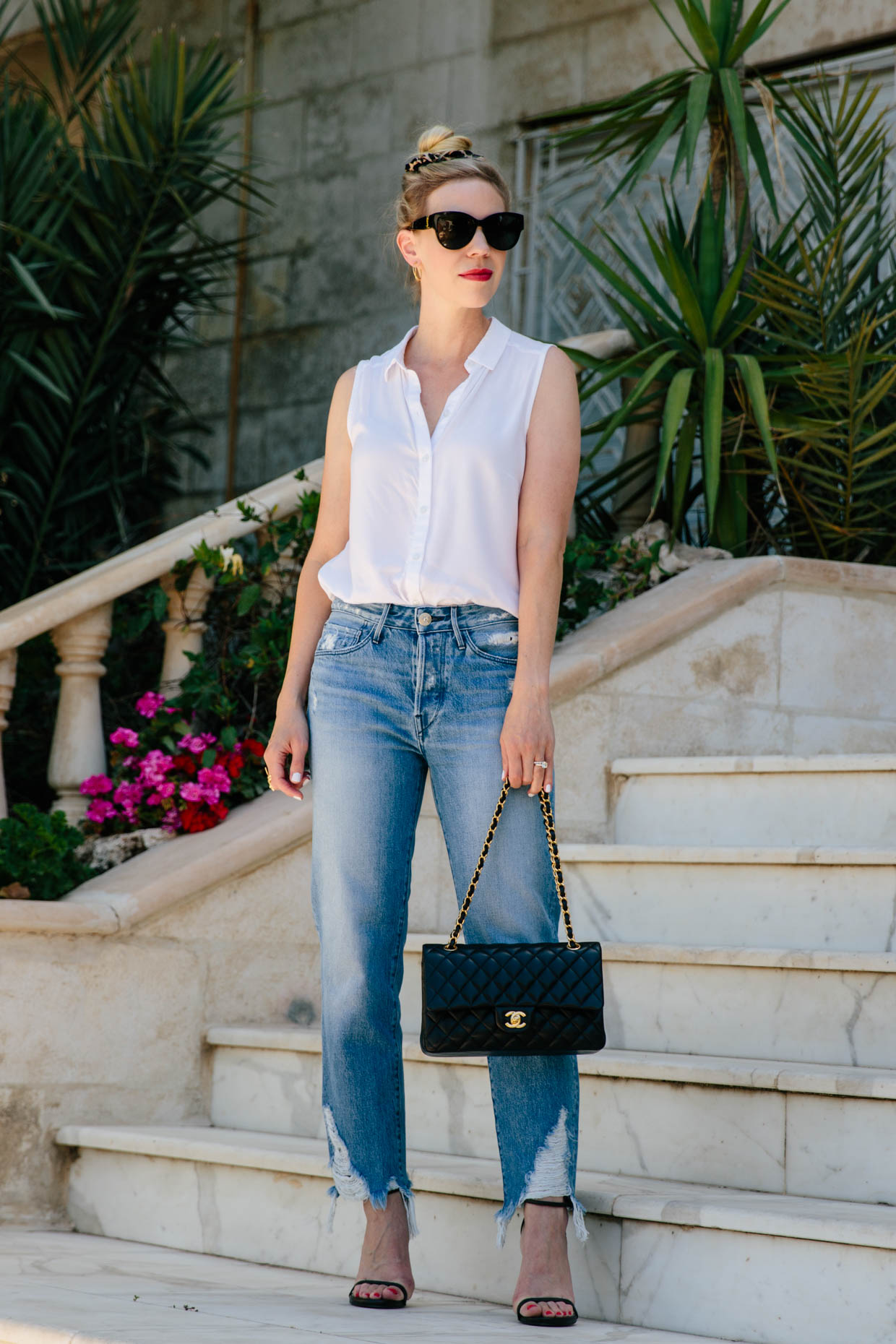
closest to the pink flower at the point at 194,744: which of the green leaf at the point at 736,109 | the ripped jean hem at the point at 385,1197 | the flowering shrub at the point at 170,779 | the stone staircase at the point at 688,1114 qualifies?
the flowering shrub at the point at 170,779

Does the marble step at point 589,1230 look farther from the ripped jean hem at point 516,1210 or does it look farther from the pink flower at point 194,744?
the pink flower at point 194,744

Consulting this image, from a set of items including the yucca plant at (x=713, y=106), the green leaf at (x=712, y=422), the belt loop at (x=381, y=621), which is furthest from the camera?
the yucca plant at (x=713, y=106)

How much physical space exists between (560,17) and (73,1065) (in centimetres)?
473

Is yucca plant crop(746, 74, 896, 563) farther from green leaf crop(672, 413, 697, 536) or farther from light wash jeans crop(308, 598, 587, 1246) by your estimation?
light wash jeans crop(308, 598, 587, 1246)

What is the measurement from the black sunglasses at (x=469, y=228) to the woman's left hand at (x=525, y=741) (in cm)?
70

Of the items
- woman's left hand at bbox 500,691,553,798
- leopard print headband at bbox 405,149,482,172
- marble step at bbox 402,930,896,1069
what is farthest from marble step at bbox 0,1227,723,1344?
leopard print headband at bbox 405,149,482,172

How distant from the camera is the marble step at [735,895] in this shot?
10.3ft

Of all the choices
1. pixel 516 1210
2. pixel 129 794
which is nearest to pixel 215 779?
pixel 129 794

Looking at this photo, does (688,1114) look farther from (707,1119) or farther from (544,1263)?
(544,1263)

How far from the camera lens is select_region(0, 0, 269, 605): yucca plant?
17.4 ft

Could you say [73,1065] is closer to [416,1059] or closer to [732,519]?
[416,1059]

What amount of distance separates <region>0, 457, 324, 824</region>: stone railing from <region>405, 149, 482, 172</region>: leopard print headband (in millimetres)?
1564

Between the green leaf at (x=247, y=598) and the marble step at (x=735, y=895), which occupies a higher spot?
the green leaf at (x=247, y=598)

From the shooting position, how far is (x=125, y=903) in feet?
11.5
